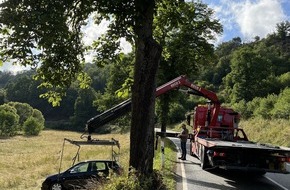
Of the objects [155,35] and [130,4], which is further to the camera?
[155,35]

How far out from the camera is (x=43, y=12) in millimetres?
7695

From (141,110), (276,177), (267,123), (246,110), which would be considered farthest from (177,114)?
(141,110)

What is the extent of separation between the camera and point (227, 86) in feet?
299

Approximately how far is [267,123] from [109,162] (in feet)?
92.9

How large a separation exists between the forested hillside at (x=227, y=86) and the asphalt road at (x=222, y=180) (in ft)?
11.6

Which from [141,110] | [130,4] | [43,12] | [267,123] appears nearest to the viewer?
[43,12]

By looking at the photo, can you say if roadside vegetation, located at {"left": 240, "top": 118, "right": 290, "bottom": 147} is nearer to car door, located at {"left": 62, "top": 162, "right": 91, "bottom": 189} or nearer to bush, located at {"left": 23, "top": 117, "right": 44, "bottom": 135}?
car door, located at {"left": 62, "top": 162, "right": 91, "bottom": 189}

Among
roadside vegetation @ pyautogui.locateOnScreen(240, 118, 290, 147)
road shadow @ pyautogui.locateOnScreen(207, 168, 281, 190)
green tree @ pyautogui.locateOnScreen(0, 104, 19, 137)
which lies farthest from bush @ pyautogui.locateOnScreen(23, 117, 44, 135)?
road shadow @ pyautogui.locateOnScreen(207, 168, 281, 190)

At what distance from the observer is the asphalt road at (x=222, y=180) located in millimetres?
12070

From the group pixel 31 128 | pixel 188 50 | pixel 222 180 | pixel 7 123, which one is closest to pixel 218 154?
pixel 222 180

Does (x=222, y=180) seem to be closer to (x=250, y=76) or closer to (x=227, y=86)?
(x=250, y=76)

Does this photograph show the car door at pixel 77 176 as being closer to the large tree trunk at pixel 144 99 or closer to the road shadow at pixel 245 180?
the large tree trunk at pixel 144 99

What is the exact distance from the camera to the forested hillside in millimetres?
37438

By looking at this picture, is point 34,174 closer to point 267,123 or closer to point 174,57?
point 174,57
